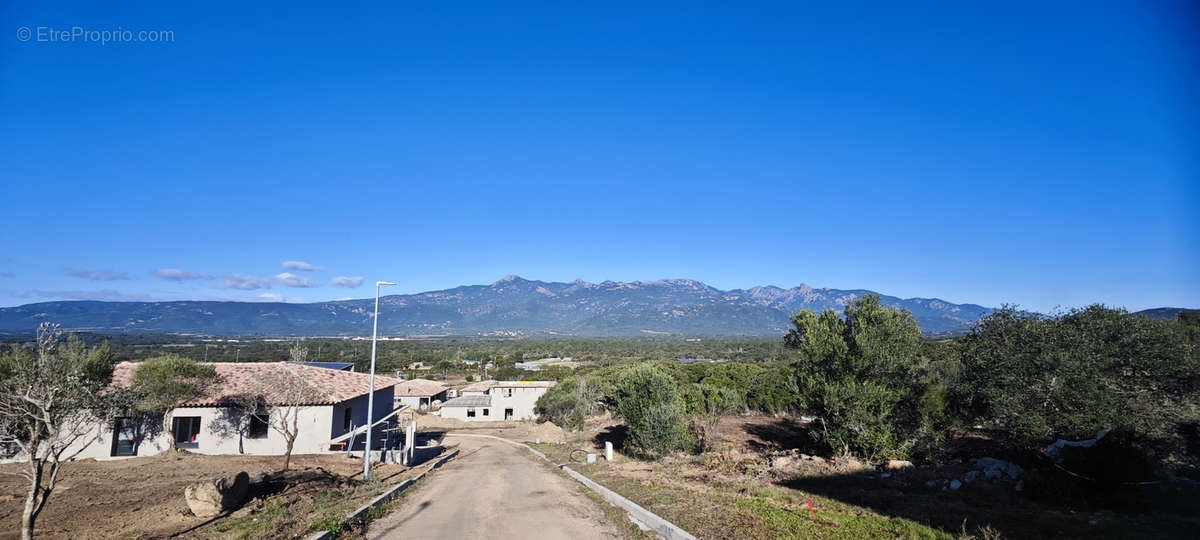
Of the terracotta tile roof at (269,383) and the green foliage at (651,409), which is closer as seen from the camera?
the green foliage at (651,409)

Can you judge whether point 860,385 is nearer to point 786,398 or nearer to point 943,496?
point 943,496

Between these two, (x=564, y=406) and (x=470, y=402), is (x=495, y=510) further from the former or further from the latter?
(x=470, y=402)

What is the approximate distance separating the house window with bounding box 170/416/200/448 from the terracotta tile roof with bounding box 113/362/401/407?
1012mm

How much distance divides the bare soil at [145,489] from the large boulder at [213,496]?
0.89 ft

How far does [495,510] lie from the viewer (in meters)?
13.6

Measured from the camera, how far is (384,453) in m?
26.0

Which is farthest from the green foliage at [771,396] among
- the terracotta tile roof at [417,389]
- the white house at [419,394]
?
the terracotta tile roof at [417,389]

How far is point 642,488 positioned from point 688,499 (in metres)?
2.43

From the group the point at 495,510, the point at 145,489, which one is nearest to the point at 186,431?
the point at 145,489

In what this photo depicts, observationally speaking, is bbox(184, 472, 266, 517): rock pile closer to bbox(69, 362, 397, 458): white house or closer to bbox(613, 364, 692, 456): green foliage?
bbox(69, 362, 397, 458): white house

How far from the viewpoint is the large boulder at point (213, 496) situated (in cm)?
1327

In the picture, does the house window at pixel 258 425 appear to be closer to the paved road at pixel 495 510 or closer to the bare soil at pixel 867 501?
the paved road at pixel 495 510

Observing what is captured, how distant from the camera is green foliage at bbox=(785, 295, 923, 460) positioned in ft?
74.9

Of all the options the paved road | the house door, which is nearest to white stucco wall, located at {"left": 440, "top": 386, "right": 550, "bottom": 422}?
the house door
